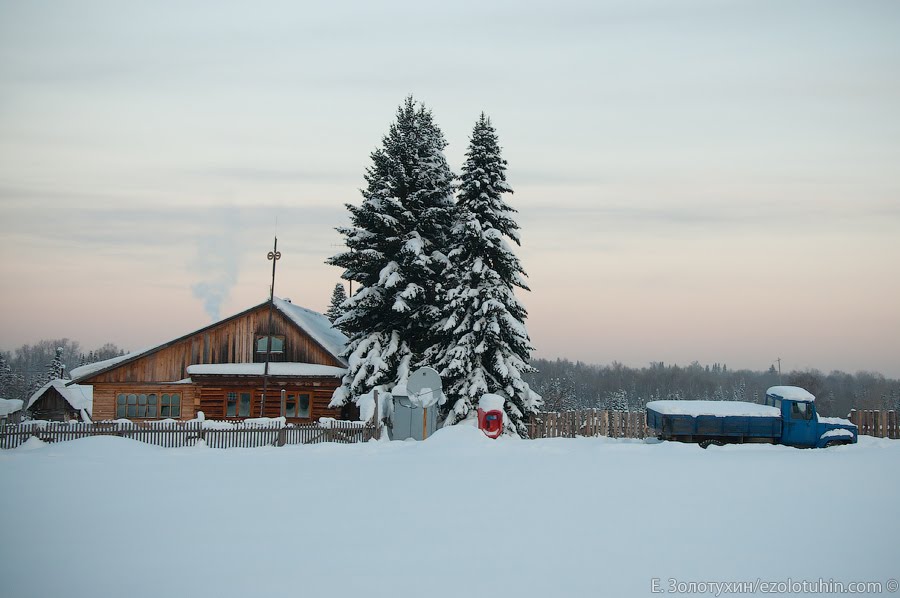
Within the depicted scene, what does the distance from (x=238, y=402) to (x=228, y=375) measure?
1851mm

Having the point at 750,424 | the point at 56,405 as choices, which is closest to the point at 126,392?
the point at 56,405

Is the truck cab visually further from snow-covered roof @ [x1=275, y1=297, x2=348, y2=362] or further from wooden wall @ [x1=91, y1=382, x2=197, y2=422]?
wooden wall @ [x1=91, y1=382, x2=197, y2=422]

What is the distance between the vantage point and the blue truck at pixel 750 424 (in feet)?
81.3

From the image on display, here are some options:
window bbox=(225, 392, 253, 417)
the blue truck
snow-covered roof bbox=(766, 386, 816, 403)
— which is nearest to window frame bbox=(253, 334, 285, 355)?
window bbox=(225, 392, 253, 417)

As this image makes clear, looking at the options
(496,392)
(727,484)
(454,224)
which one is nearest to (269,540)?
(727,484)

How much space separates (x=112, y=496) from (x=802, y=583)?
13337 millimetres

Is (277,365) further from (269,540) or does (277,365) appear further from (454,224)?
(269,540)

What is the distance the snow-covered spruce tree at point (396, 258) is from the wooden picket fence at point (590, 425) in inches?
273

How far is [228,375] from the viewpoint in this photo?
3581 cm

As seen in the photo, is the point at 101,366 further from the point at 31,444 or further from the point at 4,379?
the point at 4,379

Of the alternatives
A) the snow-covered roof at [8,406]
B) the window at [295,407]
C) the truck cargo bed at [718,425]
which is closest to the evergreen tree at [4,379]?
the snow-covered roof at [8,406]

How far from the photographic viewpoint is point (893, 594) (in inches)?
376

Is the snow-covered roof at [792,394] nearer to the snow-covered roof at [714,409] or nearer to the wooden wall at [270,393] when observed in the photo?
the snow-covered roof at [714,409]

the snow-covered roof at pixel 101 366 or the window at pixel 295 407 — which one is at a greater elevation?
the snow-covered roof at pixel 101 366
